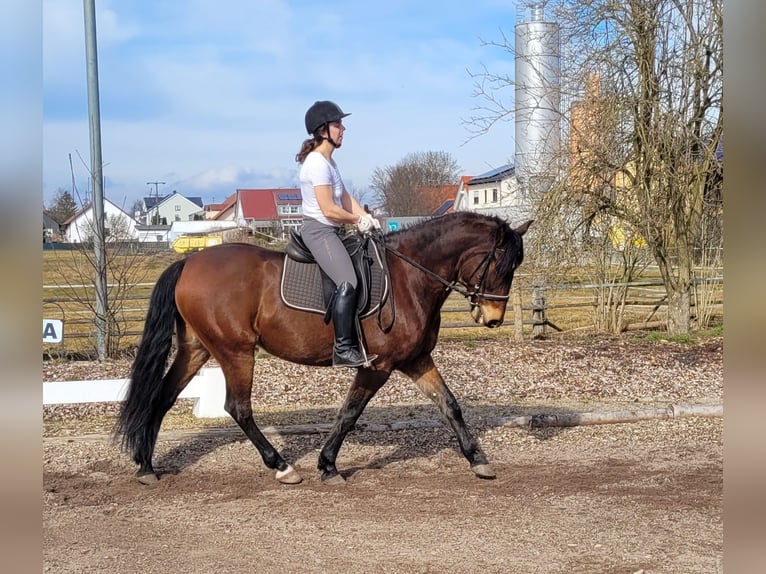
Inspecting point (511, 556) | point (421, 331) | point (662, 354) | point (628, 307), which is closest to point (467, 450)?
point (421, 331)

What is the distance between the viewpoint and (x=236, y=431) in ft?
27.8

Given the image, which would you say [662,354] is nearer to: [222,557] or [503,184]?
[503,184]

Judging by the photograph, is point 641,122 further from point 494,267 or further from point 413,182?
point 413,182

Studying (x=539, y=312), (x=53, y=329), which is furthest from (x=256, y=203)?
(x=53, y=329)

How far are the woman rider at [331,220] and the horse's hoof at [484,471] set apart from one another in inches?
52.9

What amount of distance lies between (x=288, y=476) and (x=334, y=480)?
1.25 ft

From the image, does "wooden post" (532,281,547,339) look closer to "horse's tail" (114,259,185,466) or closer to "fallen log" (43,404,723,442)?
"fallen log" (43,404,723,442)

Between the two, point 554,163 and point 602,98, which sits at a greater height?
point 602,98

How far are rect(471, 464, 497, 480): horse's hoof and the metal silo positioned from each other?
10062mm

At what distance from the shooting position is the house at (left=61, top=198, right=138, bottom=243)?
39.4 feet

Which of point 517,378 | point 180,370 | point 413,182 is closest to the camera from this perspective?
point 180,370

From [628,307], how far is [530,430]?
454 inches

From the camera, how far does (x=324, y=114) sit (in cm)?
648
